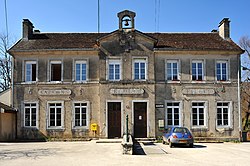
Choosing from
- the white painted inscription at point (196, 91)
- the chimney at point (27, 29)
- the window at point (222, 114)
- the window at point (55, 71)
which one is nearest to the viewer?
the white painted inscription at point (196, 91)

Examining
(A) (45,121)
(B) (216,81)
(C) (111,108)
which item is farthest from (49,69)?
(B) (216,81)

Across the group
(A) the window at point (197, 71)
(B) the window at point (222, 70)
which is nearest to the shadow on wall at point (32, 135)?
(A) the window at point (197, 71)

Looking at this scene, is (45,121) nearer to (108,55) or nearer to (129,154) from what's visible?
(108,55)

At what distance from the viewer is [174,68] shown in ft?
77.7

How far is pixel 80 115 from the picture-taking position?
23328 mm

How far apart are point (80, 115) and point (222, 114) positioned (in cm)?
1092

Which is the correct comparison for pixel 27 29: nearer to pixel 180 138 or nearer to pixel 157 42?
pixel 157 42

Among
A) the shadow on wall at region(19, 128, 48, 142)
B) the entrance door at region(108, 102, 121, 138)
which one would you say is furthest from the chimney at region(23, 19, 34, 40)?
the entrance door at region(108, 102, 121, 138)

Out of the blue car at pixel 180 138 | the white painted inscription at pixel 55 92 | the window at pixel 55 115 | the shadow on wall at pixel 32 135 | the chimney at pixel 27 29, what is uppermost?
the chimney at pixel 27 29

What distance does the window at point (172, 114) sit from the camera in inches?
915

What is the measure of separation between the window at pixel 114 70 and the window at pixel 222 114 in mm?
8080

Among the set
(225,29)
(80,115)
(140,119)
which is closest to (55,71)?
(80,115)

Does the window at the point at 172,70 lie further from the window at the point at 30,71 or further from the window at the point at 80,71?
the window at the point at 30,71

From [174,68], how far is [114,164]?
43.5ft
